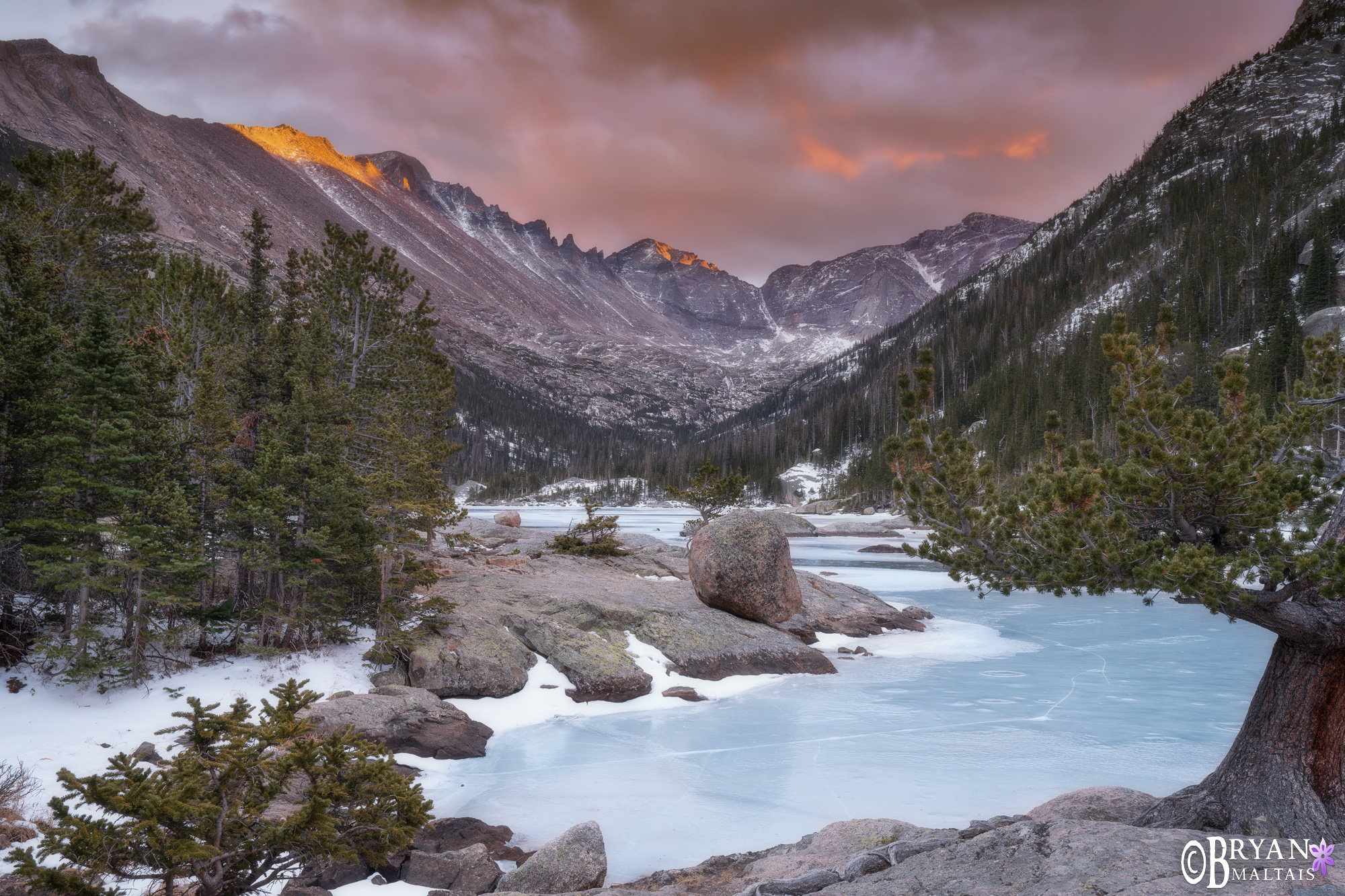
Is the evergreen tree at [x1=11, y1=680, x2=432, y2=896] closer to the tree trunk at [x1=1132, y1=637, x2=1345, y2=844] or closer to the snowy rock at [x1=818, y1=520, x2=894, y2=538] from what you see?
the tree trunk at [x1=1132, y1=637, x2=1345, y2=844]

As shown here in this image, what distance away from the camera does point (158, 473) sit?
39.3ft

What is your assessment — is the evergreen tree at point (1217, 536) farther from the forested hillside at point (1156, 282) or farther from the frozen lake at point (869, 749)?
the forested hillside at point (1156, 282)

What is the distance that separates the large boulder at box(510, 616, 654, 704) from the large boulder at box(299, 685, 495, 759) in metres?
2.74

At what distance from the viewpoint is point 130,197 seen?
1956cm

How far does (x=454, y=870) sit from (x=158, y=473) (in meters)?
9.73

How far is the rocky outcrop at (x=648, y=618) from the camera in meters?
16.4

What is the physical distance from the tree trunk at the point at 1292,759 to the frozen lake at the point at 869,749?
13.9ft

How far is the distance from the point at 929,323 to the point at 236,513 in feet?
562

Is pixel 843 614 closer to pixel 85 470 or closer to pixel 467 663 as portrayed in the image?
pixel 467 663

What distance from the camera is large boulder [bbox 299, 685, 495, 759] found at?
10.6m

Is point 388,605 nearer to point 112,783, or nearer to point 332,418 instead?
point 332,418

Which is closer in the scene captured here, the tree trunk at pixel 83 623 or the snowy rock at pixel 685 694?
the tree trunk at pixel 83 623

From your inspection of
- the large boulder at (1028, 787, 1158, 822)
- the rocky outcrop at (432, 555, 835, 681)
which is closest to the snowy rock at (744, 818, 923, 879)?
the large boulder at (1028, 787, 1158, 822)

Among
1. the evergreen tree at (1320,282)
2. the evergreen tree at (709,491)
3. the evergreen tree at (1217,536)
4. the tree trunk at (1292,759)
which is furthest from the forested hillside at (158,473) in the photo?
the evergreen tree at (1320,282)
